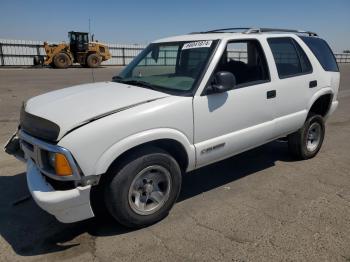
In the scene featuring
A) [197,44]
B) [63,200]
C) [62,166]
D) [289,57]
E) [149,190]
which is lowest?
[149,190]

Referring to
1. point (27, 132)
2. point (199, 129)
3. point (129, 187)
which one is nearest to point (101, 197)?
point (129, 187)

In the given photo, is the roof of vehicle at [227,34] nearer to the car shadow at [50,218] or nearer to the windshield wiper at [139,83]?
the windshield wiper at [139,83]

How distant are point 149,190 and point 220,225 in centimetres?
79

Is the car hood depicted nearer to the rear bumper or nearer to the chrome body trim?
the chrome body trim

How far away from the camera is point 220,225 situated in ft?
11.3

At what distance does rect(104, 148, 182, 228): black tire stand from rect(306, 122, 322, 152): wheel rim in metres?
2.76

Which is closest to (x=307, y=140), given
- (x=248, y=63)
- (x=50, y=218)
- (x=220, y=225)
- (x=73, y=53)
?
(x=248, y=63)

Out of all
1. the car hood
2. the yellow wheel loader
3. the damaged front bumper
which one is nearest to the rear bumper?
the damaged front bumper

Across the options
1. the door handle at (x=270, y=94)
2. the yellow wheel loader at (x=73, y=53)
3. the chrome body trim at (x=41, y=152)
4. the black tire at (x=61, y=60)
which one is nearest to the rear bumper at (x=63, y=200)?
the chrome body trim at (x=41, y=152)

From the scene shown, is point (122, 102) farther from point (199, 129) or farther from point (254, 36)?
point (254, 36)

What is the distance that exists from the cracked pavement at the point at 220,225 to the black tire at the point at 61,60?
2273 centimetres

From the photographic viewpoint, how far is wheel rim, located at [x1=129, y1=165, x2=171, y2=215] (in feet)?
10.7

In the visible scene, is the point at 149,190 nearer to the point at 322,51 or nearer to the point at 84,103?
the point at 84,103

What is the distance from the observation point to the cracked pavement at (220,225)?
2996 mm
